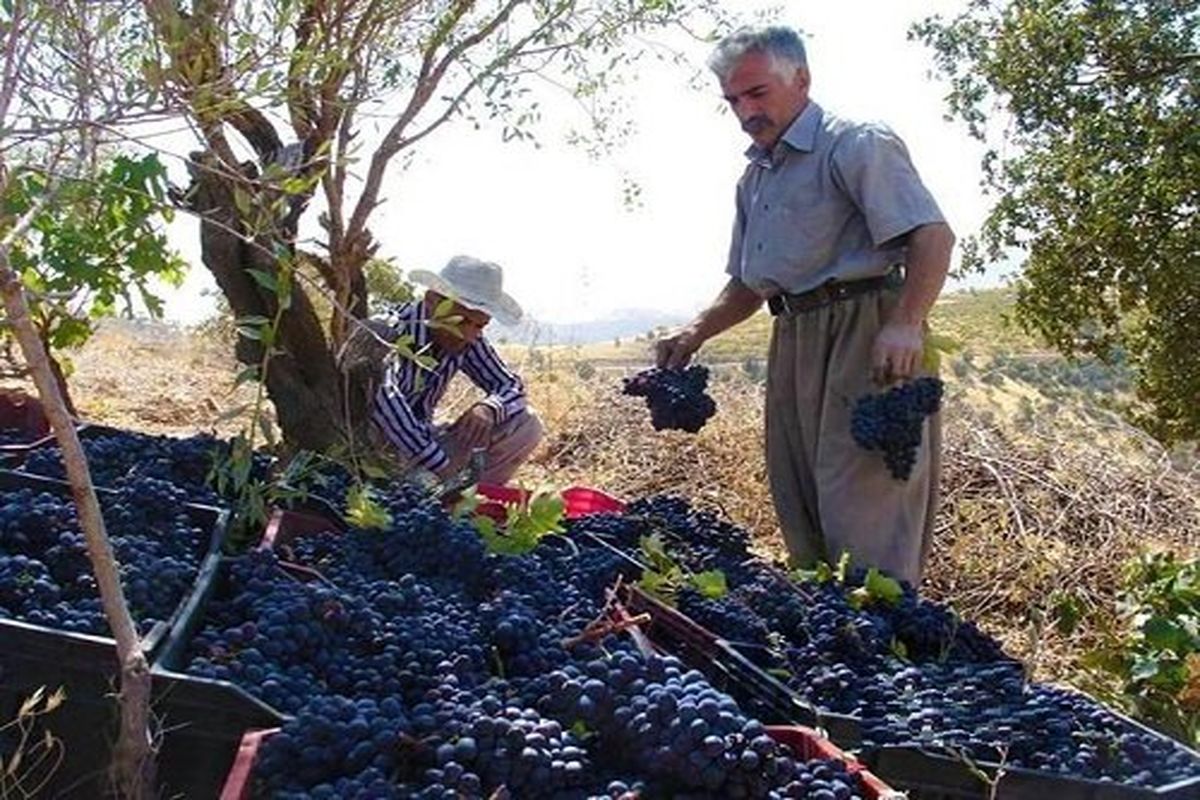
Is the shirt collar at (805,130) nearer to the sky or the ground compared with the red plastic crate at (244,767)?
nearer to the sky

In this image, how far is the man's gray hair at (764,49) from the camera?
379 centimetres

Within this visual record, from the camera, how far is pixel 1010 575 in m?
6.06

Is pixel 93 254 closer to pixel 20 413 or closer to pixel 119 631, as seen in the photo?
pixel 20 413

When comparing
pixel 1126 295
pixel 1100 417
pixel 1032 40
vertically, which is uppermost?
pixel 1032 40

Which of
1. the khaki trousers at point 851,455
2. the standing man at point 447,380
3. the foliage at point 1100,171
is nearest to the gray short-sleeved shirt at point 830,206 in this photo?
the khaki trousers at point 851,455

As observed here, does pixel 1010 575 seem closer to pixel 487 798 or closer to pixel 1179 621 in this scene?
pixel 1179 621

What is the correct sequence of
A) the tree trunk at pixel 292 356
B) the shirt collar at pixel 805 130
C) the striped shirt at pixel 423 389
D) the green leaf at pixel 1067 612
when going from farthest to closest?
the striped shirt at pixel 423 389
the green leaf at pixel 1067 612
the tree trunk at pixel 292 356
the shirt collar at pixel 805 130

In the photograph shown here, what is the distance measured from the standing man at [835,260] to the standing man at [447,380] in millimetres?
1025

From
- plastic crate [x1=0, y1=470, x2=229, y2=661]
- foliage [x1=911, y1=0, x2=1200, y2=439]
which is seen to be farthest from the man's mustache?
foliage [x1=911, y1=0, x2=1200, y2=439]

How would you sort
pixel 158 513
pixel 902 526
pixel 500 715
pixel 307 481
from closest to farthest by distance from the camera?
pixel 500 715 → pixel 158 513 → pixel 307 481 → pixel 902 526

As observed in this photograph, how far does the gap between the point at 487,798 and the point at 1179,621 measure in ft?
8.91

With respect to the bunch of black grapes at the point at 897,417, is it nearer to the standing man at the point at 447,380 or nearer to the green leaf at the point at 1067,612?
the green leaf at the point at 1067,612

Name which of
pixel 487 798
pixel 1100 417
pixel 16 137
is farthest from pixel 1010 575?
pixel 1100 417

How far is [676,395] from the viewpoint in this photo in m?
3.92
